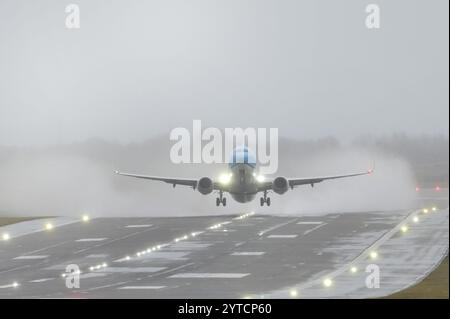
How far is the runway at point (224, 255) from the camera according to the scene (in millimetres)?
58375

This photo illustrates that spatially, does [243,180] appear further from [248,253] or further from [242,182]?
[248,253]

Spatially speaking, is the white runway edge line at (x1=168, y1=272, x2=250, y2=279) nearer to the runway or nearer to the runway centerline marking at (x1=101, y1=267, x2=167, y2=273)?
the runway

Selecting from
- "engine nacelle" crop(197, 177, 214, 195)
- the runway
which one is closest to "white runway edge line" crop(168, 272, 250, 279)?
the runway

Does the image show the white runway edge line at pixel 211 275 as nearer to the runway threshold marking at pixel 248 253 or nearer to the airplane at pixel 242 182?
the runway threshold marking at pixel 248 253

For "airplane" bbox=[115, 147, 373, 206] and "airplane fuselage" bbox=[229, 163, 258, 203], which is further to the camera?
"airplane" bbox=[115, 147, 373, 206]

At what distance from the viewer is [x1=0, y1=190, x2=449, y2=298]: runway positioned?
58.4 m

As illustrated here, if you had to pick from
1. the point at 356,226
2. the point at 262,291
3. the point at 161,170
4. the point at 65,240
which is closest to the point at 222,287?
the point at 262,291

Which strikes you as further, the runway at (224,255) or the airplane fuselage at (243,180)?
the airplane fuselage at (243,180)

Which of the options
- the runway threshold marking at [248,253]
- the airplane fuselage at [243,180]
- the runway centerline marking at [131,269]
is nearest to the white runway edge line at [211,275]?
the runway centerline marking at [131,269]

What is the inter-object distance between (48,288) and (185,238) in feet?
93.0

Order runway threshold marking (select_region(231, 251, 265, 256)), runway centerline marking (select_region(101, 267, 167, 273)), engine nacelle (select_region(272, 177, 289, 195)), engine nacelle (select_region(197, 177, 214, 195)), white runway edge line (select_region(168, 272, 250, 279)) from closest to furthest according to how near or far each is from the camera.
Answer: white runway edge line (select_region(168, 272, 250, 279)), runway centerline marking (select_region(101, 267, 167, 273)), runway threshold marking (select_region(231, 251, 265, 256)), engine nacelle (select_region(197, 177, 214, 195)), engine nacelle (select_region(272, 177, 289, 195))

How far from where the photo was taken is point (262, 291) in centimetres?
5709

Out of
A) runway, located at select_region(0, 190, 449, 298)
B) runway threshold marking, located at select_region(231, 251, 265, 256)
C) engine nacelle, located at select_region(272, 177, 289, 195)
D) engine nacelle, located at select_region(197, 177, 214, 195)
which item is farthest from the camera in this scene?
engine nacelle, located at select_region(272, 177, 289, 195)

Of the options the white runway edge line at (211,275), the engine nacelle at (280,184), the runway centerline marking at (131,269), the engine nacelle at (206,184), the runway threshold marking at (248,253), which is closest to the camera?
the white runway edge line at (211,275)
